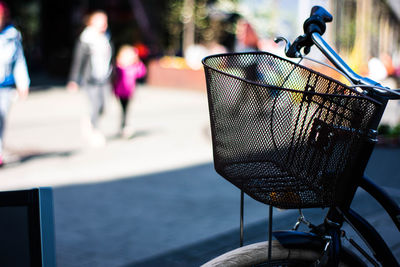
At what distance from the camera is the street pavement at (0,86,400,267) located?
4.23 meters

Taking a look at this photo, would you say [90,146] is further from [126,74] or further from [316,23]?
[316,23]

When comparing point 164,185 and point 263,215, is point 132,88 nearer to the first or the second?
point 164,185

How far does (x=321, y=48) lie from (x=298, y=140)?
426mm

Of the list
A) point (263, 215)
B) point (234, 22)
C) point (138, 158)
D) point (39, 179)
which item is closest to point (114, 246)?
point (263, 215)

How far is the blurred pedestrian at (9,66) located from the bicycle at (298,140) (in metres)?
5.11

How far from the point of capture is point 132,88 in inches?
365

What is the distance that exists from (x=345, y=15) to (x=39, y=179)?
14.7 m

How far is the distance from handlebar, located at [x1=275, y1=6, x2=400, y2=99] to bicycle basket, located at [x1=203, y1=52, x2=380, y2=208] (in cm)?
13

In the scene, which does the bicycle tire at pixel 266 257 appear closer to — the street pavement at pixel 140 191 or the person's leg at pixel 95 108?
the street pavement at pixel 140 191

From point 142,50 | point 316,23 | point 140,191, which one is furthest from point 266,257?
point 142,50

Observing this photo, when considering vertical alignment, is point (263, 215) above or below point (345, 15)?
below

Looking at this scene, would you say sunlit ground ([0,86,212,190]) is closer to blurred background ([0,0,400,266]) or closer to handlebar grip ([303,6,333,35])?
blurred background ([0,0,400,266])

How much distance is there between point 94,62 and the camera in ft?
27.9

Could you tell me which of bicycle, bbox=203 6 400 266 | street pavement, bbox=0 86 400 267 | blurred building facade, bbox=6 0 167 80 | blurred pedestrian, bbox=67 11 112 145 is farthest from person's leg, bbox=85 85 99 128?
blurred building facade, bbox=6 0 167 80
